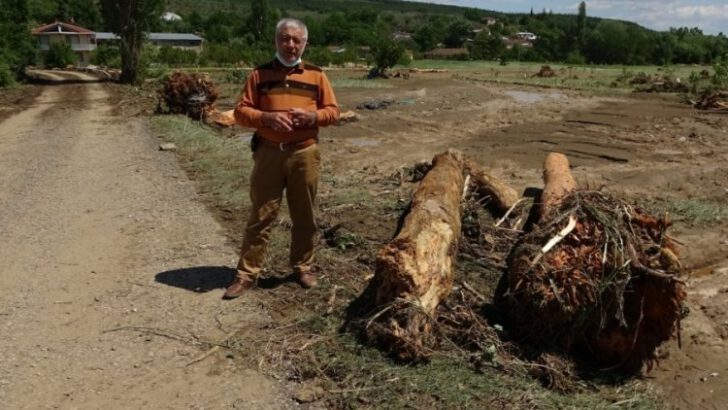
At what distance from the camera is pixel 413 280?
4.05 metres

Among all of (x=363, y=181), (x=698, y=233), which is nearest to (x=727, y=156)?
(x=698, y=233)

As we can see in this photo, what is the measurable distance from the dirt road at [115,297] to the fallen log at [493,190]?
116 inches

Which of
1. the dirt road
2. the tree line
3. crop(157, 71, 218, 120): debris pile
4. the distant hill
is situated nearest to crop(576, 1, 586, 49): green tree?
the tree line

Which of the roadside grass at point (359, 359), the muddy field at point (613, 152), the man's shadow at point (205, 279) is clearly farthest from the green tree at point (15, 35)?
the roadside grass at point (359, 359)

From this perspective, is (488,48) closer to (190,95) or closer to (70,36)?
(70,36)

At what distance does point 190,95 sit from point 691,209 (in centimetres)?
1139

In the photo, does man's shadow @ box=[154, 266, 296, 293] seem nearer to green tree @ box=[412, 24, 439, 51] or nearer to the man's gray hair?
the man's gray hair

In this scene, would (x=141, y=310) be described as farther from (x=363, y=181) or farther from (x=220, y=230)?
(x=363, y=181)

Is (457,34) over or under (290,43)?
over

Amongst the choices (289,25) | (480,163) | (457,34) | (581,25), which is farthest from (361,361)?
(457,34)

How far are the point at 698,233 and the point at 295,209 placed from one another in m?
4.44

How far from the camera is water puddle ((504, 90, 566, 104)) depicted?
19.3 metres

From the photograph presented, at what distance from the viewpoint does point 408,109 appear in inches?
675

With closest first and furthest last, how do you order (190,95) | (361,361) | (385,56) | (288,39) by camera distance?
(361,361) → (288,39) → (190,95) → (385,56)
